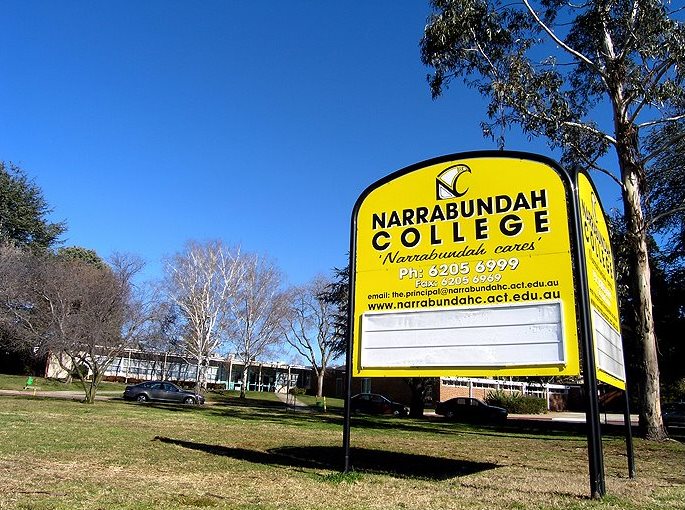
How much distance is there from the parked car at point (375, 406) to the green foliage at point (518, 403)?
11.4 metres

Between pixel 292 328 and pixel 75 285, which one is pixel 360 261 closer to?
pixel 75 285

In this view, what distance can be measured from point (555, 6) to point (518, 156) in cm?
1655

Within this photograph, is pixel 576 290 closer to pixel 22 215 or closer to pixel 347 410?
pixel 347 410

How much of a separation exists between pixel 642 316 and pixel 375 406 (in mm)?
21793

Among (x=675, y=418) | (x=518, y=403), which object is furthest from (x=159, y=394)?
(x=675, y=418)

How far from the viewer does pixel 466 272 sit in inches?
309

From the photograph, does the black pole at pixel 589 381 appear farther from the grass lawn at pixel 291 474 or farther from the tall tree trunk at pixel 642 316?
the tall tree trunk at pixel 642 316

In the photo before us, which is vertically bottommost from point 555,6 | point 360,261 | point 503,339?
point 503,339

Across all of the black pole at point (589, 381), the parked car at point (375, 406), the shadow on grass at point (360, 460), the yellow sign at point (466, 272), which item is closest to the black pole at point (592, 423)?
the black pole at point (589, 381)

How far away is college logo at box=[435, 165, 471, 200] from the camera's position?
8305mm

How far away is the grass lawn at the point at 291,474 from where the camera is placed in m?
6.20

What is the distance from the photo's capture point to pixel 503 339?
7.41 m

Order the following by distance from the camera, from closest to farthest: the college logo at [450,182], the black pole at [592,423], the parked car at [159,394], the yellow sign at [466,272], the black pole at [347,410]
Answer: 1. the black pole at [592,423]
2. the yellow sign at [466,272]
3. the black pole at [347,410]
4. the college logo at [450,182]
5. the parked car at [159,394]

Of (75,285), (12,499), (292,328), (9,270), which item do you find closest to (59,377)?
(9,270)
